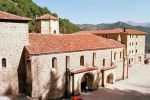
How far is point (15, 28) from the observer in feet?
92.4

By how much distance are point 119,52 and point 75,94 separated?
16.1 metres

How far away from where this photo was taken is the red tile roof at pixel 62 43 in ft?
100

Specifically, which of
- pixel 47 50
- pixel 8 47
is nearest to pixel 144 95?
pixel 47 50

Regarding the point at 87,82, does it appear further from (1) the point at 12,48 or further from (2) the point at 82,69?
(1) the point at 12,48

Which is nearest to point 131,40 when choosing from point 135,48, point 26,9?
point 135,48

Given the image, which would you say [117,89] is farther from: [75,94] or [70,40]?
[70,40]

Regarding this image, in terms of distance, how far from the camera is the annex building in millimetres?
28000

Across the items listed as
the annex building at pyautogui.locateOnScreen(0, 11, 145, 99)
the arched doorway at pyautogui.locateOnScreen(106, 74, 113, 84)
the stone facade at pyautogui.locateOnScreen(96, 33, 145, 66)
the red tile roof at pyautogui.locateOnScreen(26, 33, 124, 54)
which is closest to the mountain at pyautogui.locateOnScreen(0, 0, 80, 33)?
the stone facade at pyautogui.locateOnScreen(96, 33, 145, 66)

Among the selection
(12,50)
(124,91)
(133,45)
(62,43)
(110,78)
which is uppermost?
(62,43)

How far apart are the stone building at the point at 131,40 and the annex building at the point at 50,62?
21.0 meters

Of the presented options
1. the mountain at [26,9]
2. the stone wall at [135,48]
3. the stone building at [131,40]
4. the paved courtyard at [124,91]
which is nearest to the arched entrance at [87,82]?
the paved courtyard at [124,91]

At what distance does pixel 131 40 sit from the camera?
66500mm

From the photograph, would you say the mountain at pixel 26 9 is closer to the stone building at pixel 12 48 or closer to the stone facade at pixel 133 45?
the stone facade at pixel 133 45

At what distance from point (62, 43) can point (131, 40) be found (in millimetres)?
37308
